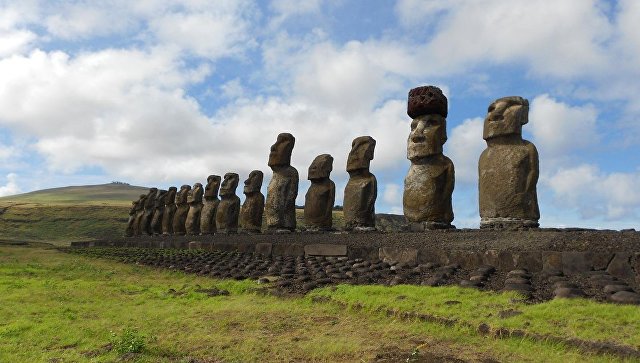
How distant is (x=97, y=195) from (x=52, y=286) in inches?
4473

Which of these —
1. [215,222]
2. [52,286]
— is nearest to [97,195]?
[215,222]

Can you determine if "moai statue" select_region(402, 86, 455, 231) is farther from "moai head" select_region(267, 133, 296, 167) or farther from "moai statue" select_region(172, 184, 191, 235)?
"moai statue" select_region(172, 184, 191, 235)

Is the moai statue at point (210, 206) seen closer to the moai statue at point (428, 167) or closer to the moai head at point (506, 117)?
the moai statue at point (428, 167)

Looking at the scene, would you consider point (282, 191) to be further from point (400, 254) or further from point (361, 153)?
point (400, 254)

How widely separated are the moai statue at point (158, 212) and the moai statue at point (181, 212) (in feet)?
9.34

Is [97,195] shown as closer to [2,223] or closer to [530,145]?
[2,223]

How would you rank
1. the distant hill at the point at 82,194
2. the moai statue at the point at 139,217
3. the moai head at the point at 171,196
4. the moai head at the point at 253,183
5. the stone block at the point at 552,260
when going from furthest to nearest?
the distant hill at the point at 82,194 < the moai statue at the point at 139,217 < the moai head at the point at 171,196 < the moai head at the point at 253,183 < the stone block at the point at 552,260

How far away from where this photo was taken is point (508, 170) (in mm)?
10188

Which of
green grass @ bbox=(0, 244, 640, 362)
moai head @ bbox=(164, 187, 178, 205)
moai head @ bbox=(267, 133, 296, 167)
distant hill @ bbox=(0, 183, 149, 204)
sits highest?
distant hill @ bbox=(0, 183, 149, 204)

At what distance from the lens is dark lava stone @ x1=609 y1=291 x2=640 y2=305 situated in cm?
493

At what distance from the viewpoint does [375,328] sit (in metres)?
5.00

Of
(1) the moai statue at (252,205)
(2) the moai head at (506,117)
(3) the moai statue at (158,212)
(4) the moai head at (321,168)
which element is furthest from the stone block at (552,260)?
(3) the moai statue at (158,212)

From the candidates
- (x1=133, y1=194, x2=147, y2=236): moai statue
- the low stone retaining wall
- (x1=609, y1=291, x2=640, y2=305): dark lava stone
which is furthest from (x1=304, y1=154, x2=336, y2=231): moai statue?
(x1=133, y1=194, x2=147, y2=236): moai statue

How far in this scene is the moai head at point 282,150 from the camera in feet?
57.7
